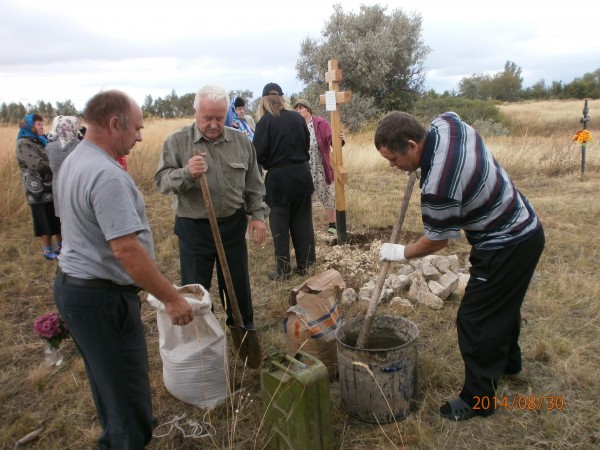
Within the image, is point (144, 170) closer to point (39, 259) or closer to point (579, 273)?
point (39, 259)

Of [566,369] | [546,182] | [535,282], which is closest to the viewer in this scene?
[566,369]

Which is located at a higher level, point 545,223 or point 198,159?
point 198,159

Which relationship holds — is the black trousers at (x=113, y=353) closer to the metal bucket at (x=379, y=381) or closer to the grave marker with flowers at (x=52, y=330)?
the metal bucket at (x=379, y=381)

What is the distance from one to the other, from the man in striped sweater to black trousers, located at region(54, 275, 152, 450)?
1.40 meters

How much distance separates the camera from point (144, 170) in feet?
31.7

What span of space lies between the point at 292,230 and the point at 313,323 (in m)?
2.09

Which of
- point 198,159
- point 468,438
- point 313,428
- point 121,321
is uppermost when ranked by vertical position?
point 198,159

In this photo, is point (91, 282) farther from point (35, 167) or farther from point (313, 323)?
point (35, 167)

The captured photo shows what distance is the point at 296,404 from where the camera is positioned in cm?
215

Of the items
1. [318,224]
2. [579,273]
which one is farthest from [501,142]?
[579,273]

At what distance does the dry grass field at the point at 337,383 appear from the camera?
253cm

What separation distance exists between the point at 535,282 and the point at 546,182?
5779mm

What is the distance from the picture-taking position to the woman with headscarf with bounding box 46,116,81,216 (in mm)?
4950
